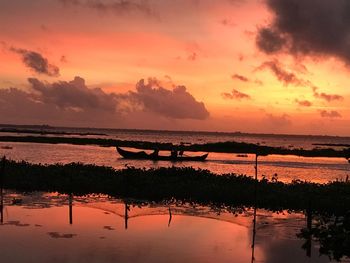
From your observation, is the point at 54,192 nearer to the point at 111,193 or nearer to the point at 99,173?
A: the point at 111,193

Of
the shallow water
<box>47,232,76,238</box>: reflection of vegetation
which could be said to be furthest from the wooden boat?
<box>47,232,76,238</box>: reflection of vegetation

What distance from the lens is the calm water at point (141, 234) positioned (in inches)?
678

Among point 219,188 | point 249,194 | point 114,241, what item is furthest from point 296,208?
point 114,241

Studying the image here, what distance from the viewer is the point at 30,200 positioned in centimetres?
2745

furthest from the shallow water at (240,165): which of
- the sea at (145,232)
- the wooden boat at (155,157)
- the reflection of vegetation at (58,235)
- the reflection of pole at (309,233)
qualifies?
the reflection of vegetation at (58,235)

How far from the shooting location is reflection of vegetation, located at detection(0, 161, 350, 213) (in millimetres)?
28531

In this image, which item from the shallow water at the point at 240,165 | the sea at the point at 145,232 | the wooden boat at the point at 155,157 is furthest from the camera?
the wooden boat at the point at 155,157

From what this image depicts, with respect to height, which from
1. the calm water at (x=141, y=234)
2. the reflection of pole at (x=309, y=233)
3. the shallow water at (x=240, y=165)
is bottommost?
the shallow water at (x=240, y=165)

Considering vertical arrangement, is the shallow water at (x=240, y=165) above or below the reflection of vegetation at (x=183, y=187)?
below

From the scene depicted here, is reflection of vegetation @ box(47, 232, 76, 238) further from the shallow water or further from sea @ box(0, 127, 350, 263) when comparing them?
the shallow water

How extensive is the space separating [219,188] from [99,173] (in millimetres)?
10502

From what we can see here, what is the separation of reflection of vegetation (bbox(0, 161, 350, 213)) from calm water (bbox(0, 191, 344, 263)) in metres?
2.53

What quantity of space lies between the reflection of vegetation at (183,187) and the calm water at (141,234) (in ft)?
8.31

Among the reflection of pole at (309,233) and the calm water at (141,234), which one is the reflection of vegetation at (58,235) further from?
the reflection of pole at (309,233)
